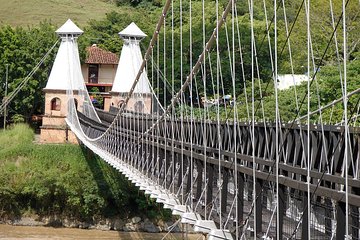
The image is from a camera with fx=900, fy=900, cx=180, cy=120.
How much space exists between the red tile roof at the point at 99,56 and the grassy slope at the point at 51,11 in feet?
64.8

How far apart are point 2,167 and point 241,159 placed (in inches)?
907

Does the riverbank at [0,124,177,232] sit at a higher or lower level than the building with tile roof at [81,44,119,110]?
lower

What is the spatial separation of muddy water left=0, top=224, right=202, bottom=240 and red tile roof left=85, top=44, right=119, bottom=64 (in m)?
19.4

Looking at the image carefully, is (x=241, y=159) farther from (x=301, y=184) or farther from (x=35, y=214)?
(x=35, y=214)

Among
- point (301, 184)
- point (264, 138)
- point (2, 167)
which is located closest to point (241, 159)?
point (264, 138)

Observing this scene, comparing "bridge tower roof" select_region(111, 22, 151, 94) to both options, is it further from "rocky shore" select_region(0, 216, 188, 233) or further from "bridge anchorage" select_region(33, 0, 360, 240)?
"bridge anchorage" select_region(33, 0, 360, 240)

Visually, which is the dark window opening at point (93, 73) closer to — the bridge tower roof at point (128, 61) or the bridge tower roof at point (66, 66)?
the bridge tower roof at point (66, 66)

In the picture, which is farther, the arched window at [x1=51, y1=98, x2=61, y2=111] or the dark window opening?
the dark window opening

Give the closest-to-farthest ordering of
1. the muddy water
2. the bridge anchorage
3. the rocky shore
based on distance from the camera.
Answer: the bridge anchorage, the muddy water, the rocky shore

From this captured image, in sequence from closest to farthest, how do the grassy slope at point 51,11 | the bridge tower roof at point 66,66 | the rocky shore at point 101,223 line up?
the rocky shore at point 101,223 → the bridge tower roof at point 66,66 → the grassy slope at point 51,11

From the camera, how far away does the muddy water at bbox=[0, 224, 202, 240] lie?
27.7 metres

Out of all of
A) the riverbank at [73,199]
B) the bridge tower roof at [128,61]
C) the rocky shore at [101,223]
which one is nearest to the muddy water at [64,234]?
the rocky shore at [101,223]

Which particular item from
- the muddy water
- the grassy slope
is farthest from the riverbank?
the grassy slope

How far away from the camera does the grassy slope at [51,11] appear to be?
70.4m
